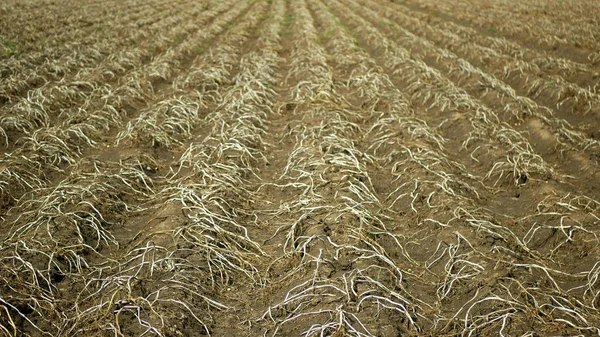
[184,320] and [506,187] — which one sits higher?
[184,320]

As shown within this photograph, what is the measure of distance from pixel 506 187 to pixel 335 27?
36.4ft

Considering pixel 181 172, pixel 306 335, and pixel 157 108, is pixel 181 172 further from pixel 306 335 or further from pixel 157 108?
pixel 306 335

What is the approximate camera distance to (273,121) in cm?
671

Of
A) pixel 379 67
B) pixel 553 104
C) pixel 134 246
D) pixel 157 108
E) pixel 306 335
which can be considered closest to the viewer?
pixel 306 335

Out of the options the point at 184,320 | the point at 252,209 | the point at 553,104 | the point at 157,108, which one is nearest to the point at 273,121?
the point at 157,108

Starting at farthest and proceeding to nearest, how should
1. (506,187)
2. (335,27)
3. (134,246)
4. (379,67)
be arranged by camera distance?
(335,27)
(379,67)
(506,187)
(134,246)

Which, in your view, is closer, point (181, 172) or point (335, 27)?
point (181, 172)

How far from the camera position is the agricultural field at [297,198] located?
119 inches

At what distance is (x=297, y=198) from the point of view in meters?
4.52

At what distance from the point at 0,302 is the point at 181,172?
2.38 metres

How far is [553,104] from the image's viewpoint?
7422 millimetres

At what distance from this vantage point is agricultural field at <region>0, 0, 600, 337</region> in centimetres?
302

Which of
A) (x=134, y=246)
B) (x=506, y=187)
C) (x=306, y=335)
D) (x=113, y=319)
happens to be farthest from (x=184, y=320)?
(x=506, y=187)

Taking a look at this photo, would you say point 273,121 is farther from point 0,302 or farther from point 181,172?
point 0,302
